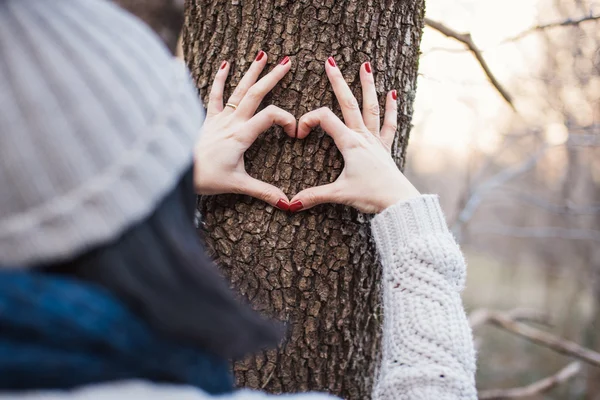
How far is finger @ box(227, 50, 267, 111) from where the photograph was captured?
1.41m

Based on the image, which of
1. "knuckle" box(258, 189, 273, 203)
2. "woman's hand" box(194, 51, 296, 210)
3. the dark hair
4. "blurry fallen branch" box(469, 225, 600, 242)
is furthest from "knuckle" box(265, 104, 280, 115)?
"blurry fallen branch" box(469, 225, 600, 242)

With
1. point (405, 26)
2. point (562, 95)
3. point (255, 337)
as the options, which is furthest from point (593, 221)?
point (255, 337)

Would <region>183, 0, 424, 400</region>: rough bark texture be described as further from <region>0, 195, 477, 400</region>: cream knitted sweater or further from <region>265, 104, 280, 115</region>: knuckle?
<region>0, 195, 477, 400</region>: cream knitted sweater

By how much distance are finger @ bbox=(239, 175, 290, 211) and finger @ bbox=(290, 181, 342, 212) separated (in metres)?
0.03

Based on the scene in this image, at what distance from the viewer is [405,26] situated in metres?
1.50

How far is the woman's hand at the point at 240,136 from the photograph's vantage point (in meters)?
1.37

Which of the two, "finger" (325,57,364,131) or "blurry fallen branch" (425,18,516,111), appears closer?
"finger" (325,57,364,131)

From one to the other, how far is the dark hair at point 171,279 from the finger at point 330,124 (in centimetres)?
68

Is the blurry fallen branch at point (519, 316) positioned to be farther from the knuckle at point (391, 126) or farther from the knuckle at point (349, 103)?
the knuckle at point (349, 103)

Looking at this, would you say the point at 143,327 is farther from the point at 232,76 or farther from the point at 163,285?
the point at 232,76

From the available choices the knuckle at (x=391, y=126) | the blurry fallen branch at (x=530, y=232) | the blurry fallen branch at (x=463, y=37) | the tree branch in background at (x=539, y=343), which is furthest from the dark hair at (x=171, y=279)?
the blurry fallen branch at (x=530, y=232)

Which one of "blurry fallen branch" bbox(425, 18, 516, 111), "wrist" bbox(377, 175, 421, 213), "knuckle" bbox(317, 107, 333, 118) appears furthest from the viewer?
"blurry fallen branch" bbox(425, 18, 516, 111)

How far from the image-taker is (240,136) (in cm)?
137

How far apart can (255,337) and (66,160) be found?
388 millimetres
